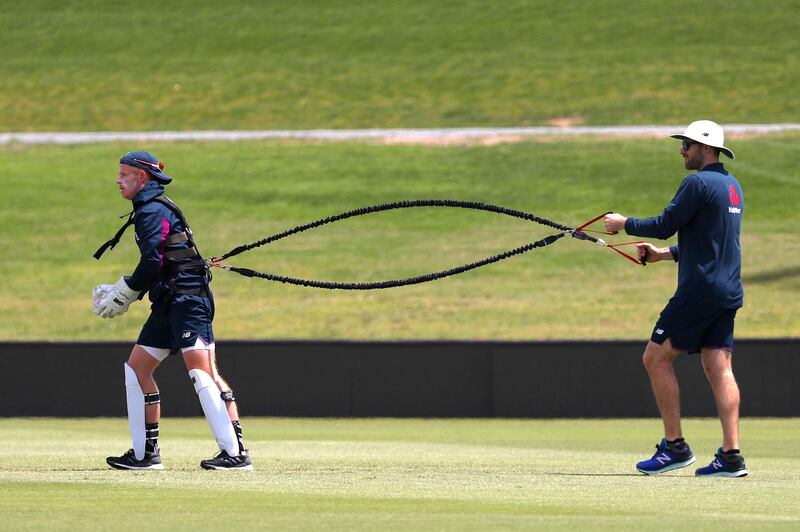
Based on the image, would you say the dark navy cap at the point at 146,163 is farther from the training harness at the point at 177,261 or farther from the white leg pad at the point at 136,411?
the white leg pad at the point at 136,411

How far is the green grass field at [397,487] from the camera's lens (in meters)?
7.32

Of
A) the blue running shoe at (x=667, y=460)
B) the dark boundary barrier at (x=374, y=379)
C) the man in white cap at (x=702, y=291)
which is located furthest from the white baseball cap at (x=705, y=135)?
the dark boundary barrier at (x=374, y=379)

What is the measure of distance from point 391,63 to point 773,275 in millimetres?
25225

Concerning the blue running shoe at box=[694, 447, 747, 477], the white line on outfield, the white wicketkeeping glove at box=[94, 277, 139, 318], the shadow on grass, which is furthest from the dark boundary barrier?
the white line on outfield

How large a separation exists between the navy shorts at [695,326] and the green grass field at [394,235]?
14.0m

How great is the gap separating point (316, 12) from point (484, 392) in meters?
44.2

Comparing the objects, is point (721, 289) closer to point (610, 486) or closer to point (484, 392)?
point (610, 486)

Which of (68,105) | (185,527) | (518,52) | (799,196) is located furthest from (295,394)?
(518,52)

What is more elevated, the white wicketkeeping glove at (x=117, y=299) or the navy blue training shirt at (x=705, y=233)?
the navy blue training shirt at (x=705, y=233)

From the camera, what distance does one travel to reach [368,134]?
41.7 m

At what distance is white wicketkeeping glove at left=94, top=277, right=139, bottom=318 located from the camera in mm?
10133

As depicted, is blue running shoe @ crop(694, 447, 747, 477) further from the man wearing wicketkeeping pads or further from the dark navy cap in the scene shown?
the dark navy cap

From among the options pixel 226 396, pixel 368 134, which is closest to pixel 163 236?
pixel 226 396

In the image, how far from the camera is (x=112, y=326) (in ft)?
84.5
